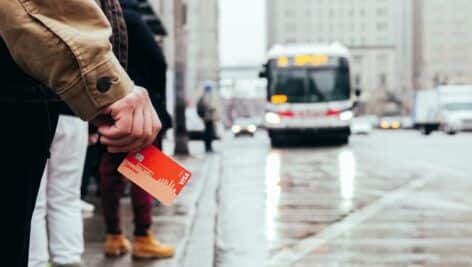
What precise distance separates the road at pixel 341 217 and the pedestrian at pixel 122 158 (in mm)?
398

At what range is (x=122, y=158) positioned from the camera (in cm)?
539

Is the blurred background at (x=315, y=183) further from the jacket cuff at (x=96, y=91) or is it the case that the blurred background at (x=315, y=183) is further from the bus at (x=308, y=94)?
the jacket cuff at (x=96, y=91)

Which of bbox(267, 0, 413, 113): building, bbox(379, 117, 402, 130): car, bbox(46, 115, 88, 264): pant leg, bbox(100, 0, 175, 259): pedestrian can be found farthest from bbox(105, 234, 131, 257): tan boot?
bbox(267, 0, 413, 113): building

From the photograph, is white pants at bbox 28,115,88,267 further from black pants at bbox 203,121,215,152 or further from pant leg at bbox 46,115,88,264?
black pants at bbox 203,121,215,152

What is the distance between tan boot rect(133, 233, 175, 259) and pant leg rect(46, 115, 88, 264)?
3.02 ft

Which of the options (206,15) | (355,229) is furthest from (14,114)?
(206,15)

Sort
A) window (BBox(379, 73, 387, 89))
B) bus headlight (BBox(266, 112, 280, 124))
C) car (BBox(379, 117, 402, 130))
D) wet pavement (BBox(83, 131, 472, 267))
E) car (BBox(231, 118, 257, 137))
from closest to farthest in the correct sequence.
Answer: wet pavement (BBox(83, 131, 472, 267)) → bus headlight (BBox(266, 112, 280, 124)) → car (BBox(231, 118, 257, 137)) → car (BBox(379, 117, 402, 130)) → window (BBox(379, 73, 387, 89))

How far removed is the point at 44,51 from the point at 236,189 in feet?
31.1

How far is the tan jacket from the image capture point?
205cm

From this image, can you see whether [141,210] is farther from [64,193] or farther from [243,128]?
[243,128]

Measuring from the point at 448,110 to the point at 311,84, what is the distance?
19600 mm

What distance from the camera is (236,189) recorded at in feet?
37.6

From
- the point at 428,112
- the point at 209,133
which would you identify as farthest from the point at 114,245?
the point at 428,112

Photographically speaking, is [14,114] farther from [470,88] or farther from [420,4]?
[420,4]
